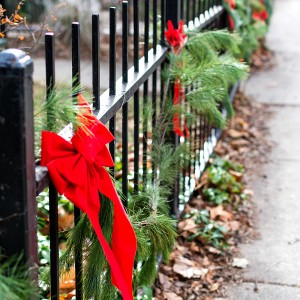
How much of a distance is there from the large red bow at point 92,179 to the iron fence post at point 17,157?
0.20 meters

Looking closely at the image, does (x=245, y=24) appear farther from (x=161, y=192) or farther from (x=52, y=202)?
(x=52, y=202)

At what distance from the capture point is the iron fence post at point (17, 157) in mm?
1557

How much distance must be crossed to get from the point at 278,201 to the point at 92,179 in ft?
9.09

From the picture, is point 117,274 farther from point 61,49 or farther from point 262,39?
point 262,39

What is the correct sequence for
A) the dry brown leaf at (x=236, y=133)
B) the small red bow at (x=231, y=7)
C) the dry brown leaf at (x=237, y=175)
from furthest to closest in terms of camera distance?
1. the dry brown leaf at (x=236, y=133)
2. the small red bow at (x=231, y=7)
3. the dry brown leaf at (x=237, y=175)

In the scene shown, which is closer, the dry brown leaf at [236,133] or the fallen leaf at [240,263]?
the fallen leaf at [240,263]

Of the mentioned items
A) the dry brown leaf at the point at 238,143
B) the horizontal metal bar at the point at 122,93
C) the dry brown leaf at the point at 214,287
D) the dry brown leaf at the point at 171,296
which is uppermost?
the horizontal metal bar at the point at 122,93

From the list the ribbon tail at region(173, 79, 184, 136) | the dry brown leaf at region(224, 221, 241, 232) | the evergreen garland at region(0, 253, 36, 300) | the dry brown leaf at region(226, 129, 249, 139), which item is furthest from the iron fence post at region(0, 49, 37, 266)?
the dry brown leaf at region(226, 129, 249, 139)

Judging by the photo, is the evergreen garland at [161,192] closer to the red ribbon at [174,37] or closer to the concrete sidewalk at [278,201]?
the red ribbon at [174,37]

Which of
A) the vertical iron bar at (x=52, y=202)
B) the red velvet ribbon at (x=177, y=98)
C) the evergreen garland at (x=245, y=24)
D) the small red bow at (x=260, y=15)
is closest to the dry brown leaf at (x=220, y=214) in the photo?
the red velvet ribbon at (x=177, y=98)

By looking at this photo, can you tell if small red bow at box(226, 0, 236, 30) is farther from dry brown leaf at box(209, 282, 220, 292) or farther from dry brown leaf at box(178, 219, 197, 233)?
dry brown leaf at box(209, 282, 220, 292)

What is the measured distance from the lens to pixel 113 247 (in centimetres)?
215

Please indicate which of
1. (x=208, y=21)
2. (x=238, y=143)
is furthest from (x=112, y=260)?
(x=238, y=143)

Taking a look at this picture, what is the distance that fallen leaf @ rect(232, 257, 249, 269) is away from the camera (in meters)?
3.68
